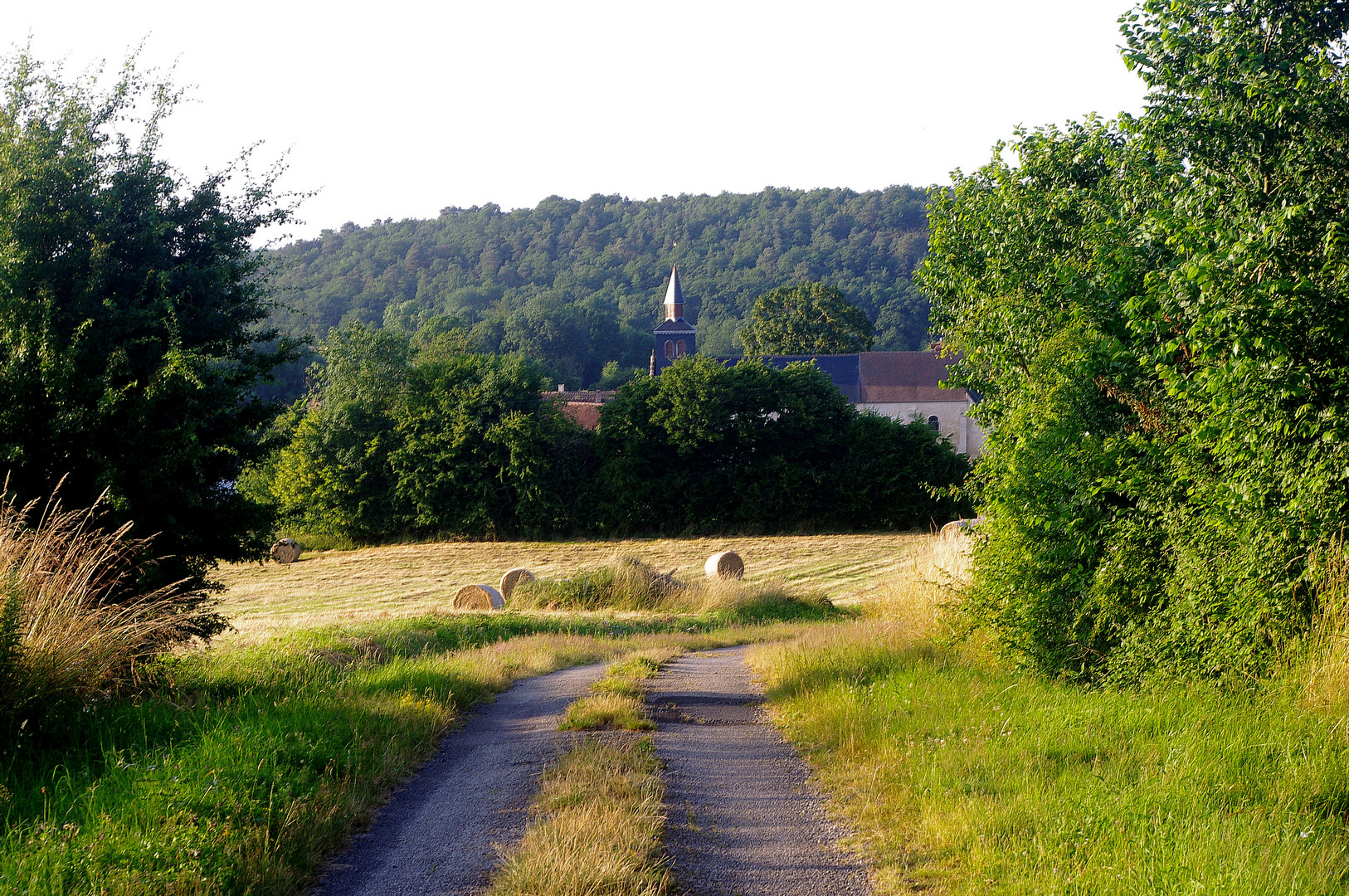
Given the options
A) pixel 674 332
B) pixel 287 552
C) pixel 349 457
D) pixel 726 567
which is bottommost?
pixel 287 552

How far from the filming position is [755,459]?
126 feet

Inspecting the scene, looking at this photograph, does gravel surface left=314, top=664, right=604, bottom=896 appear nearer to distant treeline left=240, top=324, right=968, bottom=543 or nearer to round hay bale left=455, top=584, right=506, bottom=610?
round hay bale left=455, top=584, right=506, bottom=610

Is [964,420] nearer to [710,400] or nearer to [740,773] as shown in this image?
[710,400]

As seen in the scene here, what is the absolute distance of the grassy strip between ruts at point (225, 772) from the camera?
14.1ft

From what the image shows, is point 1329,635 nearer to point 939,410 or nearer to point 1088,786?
point 1088,786

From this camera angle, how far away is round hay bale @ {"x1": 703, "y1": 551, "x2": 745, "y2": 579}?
2523 centimetres

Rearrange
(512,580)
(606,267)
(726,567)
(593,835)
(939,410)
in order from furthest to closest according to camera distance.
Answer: (606,267), (939,410), (726,567), (512,580), (593,835)

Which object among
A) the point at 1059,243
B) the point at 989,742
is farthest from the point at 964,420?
the point at 989,742

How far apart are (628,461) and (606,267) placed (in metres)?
90.5

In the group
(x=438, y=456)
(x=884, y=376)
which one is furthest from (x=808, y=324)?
(x=438, y=456)

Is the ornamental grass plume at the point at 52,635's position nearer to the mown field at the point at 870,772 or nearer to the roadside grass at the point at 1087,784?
the mown field at the point at 870,772

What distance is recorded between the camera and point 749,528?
122ft

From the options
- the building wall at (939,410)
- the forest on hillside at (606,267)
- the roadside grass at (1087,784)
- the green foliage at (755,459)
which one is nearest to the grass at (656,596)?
the roadside grass at (1087,784)

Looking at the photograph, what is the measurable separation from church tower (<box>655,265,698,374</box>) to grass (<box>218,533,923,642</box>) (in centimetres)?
6311
